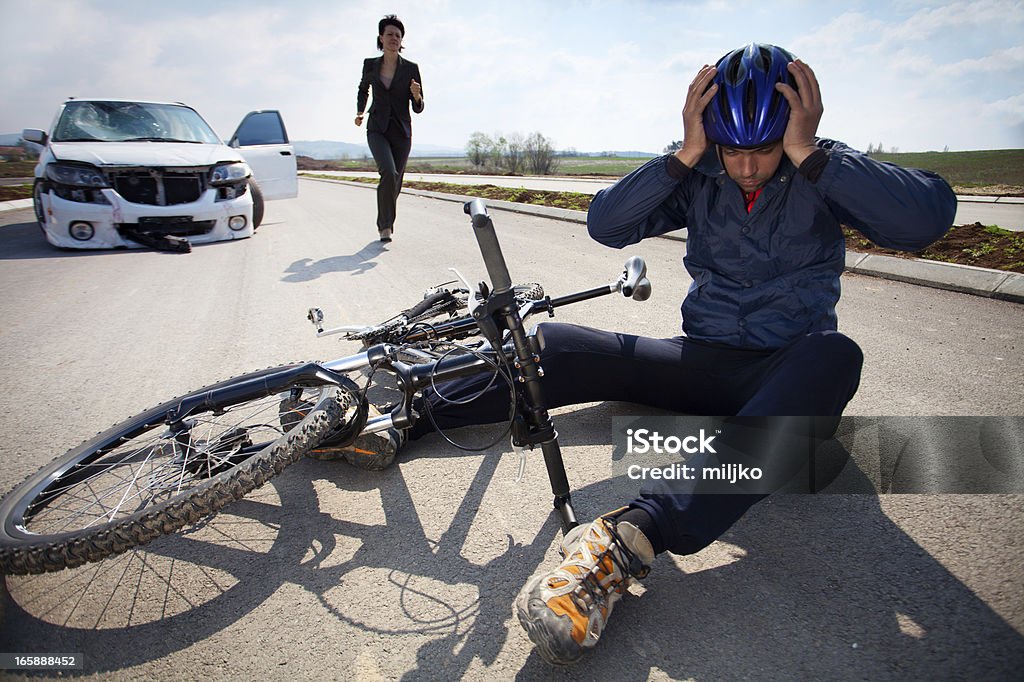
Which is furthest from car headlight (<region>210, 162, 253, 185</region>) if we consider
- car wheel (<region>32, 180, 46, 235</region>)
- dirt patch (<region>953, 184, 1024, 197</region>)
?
dirt patch (<region>953, 184, 1024, 197</region>)

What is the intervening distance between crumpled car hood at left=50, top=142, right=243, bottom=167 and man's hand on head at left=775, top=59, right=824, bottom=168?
767cm

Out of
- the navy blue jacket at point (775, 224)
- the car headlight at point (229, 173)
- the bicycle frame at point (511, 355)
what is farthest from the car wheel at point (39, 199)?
the navy blue jacket at point (775, 224)

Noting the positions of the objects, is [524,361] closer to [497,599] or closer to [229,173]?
[497,599]

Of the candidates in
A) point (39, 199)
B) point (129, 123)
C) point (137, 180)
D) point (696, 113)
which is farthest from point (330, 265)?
point (696, 113)

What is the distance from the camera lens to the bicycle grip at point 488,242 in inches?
66.6

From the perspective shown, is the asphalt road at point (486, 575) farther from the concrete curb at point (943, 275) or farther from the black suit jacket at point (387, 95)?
the black suit jacket at point (387, 95)

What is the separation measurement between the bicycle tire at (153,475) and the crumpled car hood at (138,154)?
6511 millimetres

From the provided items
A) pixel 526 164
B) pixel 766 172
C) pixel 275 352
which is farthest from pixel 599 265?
pixel 526 164

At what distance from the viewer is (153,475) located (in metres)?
2.21

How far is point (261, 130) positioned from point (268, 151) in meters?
0.64

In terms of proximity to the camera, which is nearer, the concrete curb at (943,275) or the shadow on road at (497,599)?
the shadow on road at (497,599)

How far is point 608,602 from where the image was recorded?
162cm

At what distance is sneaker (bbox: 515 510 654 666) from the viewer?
4.90ft

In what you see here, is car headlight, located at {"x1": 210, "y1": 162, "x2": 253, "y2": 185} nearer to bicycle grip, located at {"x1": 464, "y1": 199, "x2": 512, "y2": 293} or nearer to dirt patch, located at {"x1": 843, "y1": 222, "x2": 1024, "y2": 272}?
bicycle grip, located at {"x1": 464, "y1": 199, "x2": 512, "y2": 293}
